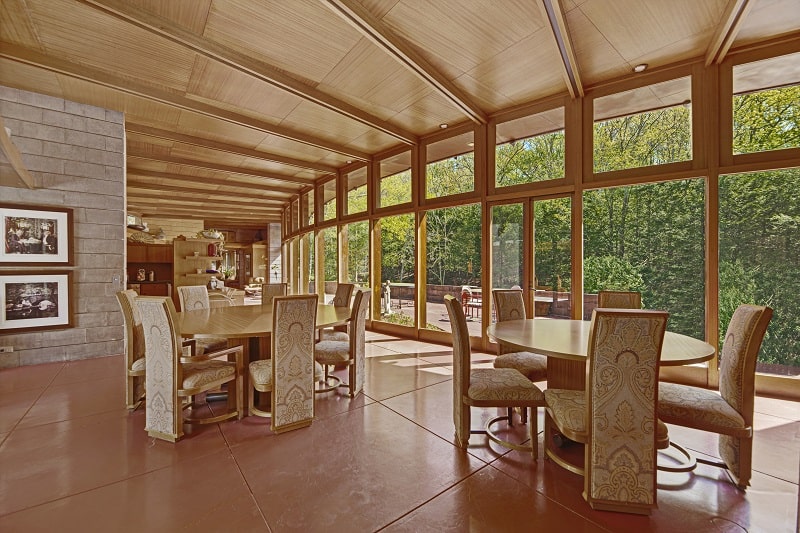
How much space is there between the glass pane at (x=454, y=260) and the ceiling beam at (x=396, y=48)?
1.76 metres

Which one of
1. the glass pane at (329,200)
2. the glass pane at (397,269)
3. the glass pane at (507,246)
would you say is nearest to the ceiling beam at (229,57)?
the glass pane at (397,269)

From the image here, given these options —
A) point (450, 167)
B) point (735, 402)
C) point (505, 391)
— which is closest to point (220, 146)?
point (450, 167)

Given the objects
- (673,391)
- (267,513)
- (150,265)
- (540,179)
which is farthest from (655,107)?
(150,265)

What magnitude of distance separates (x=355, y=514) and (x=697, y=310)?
4.10 metres

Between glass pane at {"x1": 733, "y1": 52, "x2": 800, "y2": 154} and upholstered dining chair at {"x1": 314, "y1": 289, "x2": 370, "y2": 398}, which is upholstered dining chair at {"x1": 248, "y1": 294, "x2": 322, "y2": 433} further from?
glass pane at {"x1": 733, "y1": 52, "x2": 800, "y2": 154}

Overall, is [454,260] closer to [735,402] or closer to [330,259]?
[330,259]

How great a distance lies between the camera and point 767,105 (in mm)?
3434

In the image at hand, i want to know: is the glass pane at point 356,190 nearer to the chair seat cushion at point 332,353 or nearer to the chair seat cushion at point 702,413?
the chair seat cushion at point 332,353

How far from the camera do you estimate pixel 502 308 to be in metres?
3.66

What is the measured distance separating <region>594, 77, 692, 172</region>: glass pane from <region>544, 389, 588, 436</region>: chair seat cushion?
316cm

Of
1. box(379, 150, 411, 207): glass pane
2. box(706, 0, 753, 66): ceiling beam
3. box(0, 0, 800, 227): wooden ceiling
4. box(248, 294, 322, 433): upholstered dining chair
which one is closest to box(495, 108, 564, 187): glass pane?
box(0, 0, 800, 227): wooden ceiling

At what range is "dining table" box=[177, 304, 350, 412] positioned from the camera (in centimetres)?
263

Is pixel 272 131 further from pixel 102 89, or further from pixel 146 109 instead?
pixel 102 89

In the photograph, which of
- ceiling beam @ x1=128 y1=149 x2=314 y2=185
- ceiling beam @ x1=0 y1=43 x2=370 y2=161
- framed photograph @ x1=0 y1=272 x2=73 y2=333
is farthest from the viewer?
ceiling beam @ x1=128 y1=149 x2=314 y2=185
